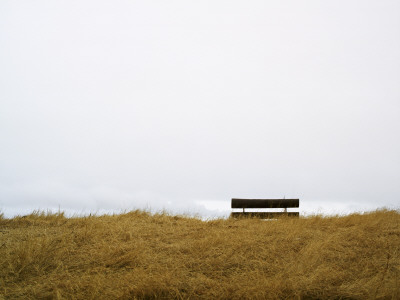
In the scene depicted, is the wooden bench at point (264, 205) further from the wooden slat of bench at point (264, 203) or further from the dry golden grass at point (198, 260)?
the dry golden grass at point (198, 260)

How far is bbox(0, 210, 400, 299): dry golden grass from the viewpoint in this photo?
552 cm

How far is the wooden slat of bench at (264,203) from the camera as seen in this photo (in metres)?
12.9

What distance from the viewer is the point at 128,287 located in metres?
5.56

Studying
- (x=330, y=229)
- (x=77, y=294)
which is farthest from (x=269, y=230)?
(x=77, y=294)

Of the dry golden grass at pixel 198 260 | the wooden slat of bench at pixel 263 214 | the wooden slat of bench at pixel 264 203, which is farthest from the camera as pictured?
the wooden slat of bench at pixel 264 203

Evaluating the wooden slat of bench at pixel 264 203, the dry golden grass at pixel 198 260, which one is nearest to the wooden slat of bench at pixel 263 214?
the wooden slat of bench at pixel 264 203

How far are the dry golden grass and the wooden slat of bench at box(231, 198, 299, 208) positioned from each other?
210 centimetres

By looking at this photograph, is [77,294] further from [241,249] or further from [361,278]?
[361,278]

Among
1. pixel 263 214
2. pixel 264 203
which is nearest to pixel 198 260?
pixel 263 214

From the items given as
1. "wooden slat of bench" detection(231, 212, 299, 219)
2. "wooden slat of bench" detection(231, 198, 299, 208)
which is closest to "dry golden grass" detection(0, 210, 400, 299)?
"wooden slat of bench" detection(231, 212, 299, 219)

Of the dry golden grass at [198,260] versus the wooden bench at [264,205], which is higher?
the wooden bench at [264,205]

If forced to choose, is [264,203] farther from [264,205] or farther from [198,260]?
[198,260]

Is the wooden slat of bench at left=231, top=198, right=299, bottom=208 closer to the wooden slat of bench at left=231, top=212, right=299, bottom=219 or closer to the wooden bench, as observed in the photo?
the wooden bench

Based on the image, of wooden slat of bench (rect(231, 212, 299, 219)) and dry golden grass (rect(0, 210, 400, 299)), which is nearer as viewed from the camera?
dry golden grass (rect(0, 210, 400, 299))
